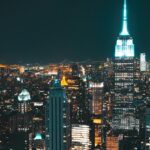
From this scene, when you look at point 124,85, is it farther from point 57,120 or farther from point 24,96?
point 57,120

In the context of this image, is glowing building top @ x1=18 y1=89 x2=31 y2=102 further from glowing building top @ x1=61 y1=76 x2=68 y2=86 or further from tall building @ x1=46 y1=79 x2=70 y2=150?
glowing building top @ x1=61 y1=76 x2=68 y2=86

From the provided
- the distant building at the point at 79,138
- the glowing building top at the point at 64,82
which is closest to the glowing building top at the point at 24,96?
the glowing building top at the point at 64,82

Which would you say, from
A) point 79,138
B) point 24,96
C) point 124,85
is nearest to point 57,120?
point 79,138

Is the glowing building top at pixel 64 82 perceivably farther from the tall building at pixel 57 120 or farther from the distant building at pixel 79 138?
the distant building at pixel 79 138

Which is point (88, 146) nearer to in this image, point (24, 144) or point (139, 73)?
point (24, 144)

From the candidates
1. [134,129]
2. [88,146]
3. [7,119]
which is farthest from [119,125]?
[7,119]

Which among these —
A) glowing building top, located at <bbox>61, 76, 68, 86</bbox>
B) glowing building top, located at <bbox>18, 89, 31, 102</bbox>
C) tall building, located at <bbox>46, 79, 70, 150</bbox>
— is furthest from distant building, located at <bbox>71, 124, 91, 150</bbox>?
glowing building top, located at <bbox>18, 89, 31, 102</bbox>

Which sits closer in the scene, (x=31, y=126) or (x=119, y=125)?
(x=31, y=126)
